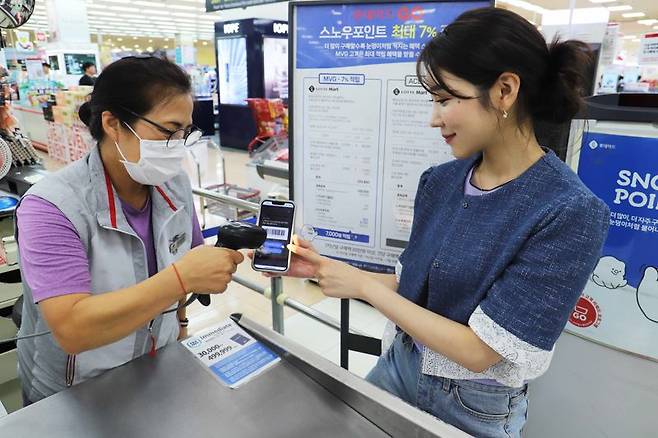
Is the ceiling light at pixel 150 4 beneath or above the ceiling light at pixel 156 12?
beneath

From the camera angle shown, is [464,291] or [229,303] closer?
[464,291]

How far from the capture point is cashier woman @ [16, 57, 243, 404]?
3.29 feet

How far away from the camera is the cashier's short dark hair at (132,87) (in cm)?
119

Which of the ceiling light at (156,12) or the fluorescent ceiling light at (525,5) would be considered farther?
the ceiling light at (156,12)

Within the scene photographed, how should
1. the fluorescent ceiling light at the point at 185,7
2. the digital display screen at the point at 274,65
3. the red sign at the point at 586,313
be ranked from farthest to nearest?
1. the fluorescent ceiling light at the point at 185,7
2. the digital display screen at the point at 274,65
3. the red sign at the point at 586,313

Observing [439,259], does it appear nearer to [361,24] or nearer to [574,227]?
[574,227]

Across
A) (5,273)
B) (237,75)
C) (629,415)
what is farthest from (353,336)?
(237,75)

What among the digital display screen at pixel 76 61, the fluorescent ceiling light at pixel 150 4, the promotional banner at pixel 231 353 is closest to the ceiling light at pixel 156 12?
the fluorescent ceiling light at pixel 150 4

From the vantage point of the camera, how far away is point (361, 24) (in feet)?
5.64

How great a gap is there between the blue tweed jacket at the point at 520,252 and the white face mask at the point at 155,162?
75 centimetres

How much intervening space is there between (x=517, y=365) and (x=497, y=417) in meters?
0.19

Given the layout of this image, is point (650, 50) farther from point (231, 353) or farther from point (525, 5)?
point (525, 5)

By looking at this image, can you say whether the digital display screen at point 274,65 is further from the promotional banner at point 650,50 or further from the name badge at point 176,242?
the name badge at point 176,242

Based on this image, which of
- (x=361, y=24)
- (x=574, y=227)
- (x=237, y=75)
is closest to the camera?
(x=574, y=227)
